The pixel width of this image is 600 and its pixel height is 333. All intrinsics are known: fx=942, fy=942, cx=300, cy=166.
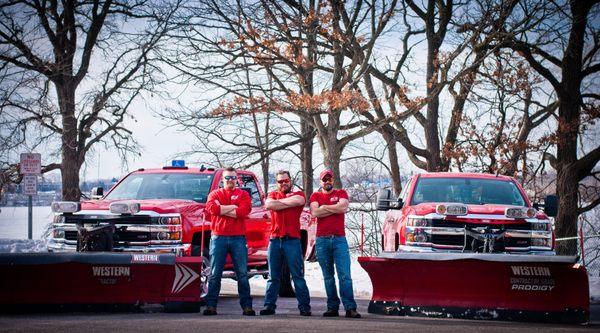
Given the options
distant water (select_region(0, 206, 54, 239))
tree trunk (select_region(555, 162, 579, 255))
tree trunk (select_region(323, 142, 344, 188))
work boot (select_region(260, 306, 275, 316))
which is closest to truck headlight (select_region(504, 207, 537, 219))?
work boot (select_region(260, 306, 275, 316))

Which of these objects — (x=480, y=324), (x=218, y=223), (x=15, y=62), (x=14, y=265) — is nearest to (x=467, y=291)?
(x=480, y=324)

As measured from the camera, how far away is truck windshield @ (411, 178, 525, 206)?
1412 centimetres

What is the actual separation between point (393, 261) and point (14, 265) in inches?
198

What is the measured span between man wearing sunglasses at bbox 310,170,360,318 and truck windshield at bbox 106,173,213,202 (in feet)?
8.89

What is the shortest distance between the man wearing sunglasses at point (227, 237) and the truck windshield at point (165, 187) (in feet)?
6.77

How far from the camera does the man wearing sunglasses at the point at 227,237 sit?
12312mm

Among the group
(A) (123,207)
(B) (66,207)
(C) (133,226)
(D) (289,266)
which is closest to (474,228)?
(D) (289,266)

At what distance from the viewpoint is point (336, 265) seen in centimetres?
1240

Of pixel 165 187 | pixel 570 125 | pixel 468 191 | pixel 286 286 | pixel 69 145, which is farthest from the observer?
pixel 69 145

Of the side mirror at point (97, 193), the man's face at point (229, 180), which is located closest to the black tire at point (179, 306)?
the man's face at point (229, 180)

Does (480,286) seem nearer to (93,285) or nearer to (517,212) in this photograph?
(517,212)

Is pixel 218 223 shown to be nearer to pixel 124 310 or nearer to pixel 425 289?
pixel 124 310

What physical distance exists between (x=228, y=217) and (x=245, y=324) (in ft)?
6.18

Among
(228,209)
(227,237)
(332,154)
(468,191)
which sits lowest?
(227,237)
